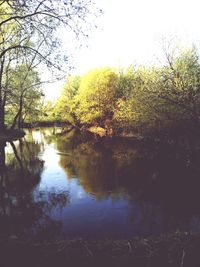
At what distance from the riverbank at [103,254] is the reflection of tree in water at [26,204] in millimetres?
3281

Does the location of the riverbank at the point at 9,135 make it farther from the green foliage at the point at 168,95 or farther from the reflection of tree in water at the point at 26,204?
the reflection of tree in water at the point at 26,204

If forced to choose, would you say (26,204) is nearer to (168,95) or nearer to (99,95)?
(168,95)

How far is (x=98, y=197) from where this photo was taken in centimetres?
1570

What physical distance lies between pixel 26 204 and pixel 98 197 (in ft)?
10.9

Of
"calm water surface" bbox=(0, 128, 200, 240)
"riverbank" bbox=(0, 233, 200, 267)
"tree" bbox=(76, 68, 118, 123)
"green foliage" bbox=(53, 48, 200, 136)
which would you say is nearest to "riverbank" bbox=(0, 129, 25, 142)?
"tree" bbox=(76, 68, 118, 123)

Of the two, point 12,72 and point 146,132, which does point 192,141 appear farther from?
point 12,72

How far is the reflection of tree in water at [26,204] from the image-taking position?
11.5 meters

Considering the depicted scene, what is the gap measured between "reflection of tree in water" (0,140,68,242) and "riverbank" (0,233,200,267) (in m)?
3.28

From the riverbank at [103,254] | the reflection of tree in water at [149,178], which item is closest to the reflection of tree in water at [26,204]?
the reflection of tree in water at [149,178]

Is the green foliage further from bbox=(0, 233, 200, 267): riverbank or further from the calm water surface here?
bbox=(0, 233, 200, 267): riverbank

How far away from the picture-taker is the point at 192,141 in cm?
3012

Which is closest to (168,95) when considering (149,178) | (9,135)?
(149,178)

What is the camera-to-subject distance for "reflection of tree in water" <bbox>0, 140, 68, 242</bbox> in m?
11.5

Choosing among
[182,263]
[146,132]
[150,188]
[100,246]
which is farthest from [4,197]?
[146,132]
